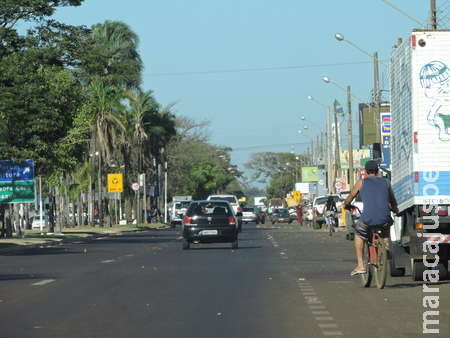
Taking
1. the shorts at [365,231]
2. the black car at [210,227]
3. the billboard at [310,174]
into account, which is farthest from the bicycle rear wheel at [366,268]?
the billboard at [310,174]

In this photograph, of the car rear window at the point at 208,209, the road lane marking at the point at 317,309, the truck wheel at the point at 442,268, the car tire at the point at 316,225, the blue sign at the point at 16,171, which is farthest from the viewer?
the car tire at the point at 316,225

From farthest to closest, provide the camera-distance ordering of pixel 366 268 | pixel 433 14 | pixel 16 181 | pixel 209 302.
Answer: pixel 16 181 < pixel 433 14 < pixel 366 268 < pixel 209 302

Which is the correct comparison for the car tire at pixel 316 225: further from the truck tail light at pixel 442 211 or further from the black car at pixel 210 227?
the truck tail light at pixel 442 211

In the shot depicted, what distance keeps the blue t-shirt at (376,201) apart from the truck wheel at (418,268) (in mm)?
2009

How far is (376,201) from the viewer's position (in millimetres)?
15094

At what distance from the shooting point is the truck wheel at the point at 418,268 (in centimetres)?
1678

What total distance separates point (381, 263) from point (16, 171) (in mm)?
29438

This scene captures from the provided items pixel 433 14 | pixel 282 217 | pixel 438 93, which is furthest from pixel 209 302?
pixel 282 217

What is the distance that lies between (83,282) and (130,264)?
5.90 m

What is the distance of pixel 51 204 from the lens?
53594 mm

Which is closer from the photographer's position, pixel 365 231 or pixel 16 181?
pixel 365 231

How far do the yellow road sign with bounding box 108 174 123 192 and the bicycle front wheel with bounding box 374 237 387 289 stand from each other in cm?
5297

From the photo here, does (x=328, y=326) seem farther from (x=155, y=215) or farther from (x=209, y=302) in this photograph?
(x=155, y=215)

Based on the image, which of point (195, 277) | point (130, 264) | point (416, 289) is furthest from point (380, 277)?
point (130, 264)
